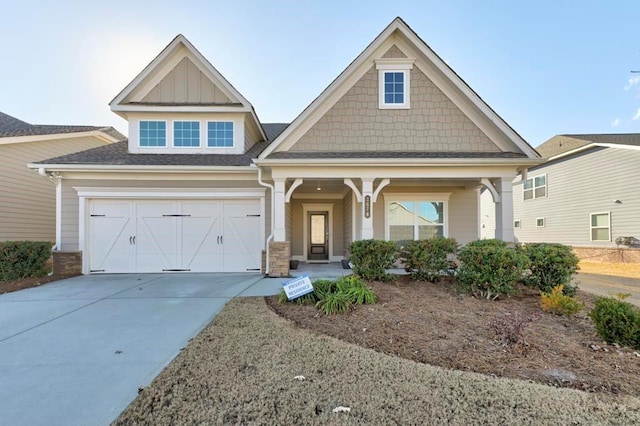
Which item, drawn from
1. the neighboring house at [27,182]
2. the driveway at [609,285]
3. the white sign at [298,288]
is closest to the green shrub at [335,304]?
the white sign at [298,288]

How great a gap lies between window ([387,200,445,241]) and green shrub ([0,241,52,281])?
10211 millimetres

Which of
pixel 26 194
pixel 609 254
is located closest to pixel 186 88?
pixel 26 194

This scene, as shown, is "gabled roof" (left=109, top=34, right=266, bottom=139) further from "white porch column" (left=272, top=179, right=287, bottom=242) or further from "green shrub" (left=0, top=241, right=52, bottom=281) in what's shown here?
"green shrub" (left=0, top=241, right=52, bottom=281)

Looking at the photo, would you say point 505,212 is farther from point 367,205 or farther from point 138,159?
point 138,159

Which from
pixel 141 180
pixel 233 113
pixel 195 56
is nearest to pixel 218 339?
pixel 141 180

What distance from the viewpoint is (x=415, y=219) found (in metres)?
10.2

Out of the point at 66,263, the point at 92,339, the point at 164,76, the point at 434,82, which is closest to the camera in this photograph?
the point at 92,339

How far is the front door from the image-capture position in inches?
507

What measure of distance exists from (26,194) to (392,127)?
1324 centimetres

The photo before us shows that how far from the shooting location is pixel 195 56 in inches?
399

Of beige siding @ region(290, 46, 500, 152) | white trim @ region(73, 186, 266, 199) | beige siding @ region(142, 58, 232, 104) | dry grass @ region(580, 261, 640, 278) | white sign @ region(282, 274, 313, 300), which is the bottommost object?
dry grass @ region(580, 261, 640, 278)

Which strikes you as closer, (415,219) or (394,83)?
(394,83)

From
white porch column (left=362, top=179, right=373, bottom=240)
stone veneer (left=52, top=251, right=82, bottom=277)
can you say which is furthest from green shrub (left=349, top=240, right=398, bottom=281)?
stone veneer (left=52, top=251, right=82, bottom=277)

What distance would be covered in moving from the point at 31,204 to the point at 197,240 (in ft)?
23.8
